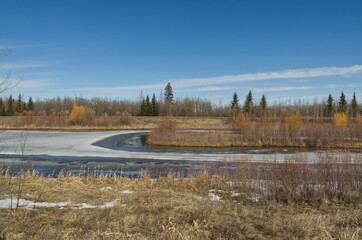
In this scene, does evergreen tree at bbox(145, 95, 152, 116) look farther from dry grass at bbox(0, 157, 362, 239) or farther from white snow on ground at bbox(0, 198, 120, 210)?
white snow on ground at bbox(0, 198, 120, 210)

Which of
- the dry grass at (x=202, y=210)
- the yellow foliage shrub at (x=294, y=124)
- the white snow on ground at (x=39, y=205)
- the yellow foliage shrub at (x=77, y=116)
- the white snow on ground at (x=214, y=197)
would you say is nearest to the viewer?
the dry grass at (x=202, y=210)

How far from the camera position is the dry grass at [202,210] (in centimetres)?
434

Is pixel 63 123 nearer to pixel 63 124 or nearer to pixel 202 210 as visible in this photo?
pixel 63 124

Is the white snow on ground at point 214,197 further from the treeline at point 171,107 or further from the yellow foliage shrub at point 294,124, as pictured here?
the treeline at point 171,107

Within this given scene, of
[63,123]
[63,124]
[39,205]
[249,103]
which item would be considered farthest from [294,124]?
[249,103]

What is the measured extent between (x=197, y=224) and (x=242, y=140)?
66.0ft

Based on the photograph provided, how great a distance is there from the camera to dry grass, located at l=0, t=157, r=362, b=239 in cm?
434

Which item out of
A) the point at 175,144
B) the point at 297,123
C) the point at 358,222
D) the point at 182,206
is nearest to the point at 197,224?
the point at 182,206

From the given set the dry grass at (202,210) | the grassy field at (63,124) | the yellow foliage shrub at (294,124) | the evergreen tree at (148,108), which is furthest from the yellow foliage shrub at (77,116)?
the dry grass at (202,210)

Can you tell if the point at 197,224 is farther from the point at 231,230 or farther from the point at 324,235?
the point at 324,235

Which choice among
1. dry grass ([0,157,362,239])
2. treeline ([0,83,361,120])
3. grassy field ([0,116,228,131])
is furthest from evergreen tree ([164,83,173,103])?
dry grass ([0,157,362,239])

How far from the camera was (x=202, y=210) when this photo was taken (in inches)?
207

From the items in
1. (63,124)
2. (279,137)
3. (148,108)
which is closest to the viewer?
(279,137)

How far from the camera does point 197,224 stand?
4.57 metres
